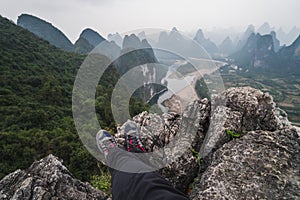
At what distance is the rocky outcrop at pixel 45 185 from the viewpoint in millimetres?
2961

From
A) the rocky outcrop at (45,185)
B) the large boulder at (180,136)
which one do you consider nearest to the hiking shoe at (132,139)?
the large boulder at (180,136)

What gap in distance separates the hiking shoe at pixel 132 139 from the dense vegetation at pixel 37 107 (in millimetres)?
4596

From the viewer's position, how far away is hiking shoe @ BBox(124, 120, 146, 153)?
12.0 feet

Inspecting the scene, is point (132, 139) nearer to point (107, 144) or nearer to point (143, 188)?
point (107, 144)

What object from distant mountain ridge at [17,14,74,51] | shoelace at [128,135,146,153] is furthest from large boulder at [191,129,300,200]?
distant mountain ridge at [17,14,74,51]

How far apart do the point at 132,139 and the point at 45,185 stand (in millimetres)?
1566

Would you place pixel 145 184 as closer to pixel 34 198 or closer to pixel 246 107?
pixel 34 198

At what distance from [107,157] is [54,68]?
29.8m

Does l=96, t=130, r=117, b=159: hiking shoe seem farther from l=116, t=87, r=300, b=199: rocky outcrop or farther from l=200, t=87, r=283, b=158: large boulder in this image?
l=200, t=87, r=283, b=158: large boulder

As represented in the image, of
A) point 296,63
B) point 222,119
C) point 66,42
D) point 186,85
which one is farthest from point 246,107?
point 296,63

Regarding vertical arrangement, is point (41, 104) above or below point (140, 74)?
below

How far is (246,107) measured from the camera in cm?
386

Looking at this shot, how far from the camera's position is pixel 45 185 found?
306 centimetres

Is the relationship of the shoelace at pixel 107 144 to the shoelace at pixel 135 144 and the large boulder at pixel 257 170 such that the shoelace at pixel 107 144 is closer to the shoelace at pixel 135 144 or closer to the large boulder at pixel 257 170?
the shoelace at pixel 135 144
